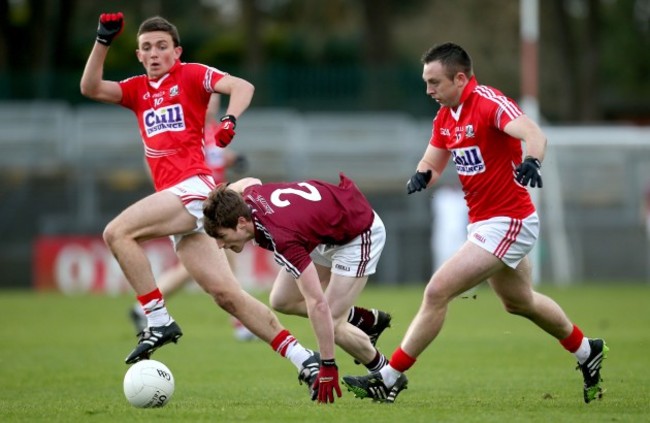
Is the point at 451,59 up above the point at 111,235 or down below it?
above

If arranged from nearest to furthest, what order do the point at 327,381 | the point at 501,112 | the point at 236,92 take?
the point at 327,381
the point at 501,112
the point at 236,92

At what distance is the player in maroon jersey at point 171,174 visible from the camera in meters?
8.44

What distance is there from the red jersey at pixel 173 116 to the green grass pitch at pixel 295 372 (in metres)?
1.68

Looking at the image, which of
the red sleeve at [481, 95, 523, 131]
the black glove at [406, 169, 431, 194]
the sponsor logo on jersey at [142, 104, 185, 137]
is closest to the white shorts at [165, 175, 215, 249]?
the sponsor logo on jersey at [142, 104, 185, 137]

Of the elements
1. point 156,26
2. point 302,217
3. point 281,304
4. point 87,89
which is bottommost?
point 281,304

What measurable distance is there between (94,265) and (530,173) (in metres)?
17.4

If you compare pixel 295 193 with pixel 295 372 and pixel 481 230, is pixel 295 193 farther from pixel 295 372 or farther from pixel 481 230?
pixel 295 372

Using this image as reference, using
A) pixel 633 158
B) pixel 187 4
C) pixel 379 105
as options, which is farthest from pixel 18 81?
pixel 633 158

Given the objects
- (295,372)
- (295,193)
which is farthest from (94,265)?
(295,193)

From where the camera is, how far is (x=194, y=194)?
8.95 metres

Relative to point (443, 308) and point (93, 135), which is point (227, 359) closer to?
point (443, 308)

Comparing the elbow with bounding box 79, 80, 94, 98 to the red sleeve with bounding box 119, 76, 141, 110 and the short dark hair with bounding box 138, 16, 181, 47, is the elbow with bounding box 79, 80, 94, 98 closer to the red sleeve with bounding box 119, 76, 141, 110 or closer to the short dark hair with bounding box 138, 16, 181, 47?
the red sleeve with bounding box 119, 76, 141, 110

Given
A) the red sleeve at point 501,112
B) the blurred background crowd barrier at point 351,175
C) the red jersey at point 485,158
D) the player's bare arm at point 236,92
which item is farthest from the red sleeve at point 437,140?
the blurred background crowd barrier at point 351,175

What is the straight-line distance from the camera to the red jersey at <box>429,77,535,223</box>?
26.2 feet
